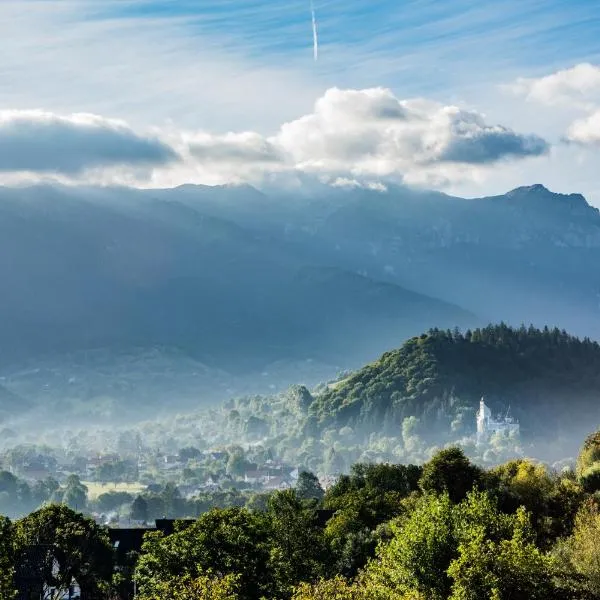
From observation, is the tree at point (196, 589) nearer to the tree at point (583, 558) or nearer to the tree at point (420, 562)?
the tree at point (420, 562)

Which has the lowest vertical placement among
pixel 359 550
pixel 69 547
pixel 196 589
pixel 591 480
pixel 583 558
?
pixel 196 589

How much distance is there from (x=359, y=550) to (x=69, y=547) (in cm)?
1471

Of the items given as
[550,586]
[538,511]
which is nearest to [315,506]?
[538,511]

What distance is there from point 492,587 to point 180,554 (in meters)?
15.3

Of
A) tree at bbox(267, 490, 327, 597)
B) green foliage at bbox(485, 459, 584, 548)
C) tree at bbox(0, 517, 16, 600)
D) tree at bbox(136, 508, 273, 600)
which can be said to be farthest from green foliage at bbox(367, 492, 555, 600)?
tree at bbox(0, 517, 16, 600)

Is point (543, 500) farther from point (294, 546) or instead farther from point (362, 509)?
point (294, 546)

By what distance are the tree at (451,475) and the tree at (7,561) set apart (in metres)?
26.6

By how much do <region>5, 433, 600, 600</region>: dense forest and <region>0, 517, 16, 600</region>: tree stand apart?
0.34 feet

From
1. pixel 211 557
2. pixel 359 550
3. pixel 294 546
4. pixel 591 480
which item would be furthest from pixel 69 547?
pixel 591 480

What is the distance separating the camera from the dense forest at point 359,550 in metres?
36.6

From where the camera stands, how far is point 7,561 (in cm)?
4406

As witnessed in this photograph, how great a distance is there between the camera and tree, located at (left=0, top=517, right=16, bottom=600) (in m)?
41.0

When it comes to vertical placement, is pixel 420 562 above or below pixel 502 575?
above

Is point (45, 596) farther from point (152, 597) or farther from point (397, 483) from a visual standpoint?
point (397, 483)
